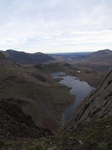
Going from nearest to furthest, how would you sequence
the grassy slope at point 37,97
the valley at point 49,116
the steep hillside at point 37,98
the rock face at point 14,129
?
the valley at point 49,116 < the rock face at point 14,129 < the steep hillside at point 37,98 < the grassy slope at point 37,97

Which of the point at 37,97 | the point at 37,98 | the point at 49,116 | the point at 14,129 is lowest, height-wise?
the point at 49,116

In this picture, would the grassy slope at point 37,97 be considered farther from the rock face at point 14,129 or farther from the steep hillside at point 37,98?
the rock face at point 14,129

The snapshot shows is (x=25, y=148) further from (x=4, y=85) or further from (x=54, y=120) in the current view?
(x=4, y=85)

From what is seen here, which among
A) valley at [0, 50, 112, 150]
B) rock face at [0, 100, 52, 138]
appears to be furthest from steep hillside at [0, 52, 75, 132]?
rock face at [0, 100, 52, 138]

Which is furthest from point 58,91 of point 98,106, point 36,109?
point 98,106

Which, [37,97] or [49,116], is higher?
[37,97]

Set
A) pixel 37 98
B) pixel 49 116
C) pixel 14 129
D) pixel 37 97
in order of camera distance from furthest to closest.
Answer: pixel 37 97 → pixel 37 98 → pixel 49 116 → pixel 14 129

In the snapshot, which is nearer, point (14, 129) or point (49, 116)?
point (14, 129)

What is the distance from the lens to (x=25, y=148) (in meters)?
17.9

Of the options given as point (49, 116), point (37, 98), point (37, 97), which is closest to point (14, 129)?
point (49, 116)

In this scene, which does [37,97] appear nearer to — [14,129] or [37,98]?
[37,98]

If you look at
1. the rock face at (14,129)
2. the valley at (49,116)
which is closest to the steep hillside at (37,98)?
the valley at (49,116)

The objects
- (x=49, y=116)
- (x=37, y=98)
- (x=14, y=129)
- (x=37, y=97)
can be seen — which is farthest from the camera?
(x=37, y=97)

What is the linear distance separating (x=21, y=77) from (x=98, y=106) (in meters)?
117
